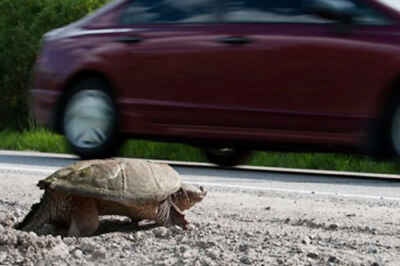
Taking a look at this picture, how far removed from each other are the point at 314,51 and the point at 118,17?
2.02 metres

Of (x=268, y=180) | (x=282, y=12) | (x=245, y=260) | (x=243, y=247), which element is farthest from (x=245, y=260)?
(x=282, y=12)

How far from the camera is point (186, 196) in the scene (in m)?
4.91

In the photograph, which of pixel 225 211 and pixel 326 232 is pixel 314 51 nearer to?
pixel 225 211

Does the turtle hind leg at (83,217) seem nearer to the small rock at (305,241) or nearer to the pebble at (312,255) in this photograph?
the small rock at (305,241)

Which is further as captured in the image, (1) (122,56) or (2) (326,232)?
(1) (122,56)

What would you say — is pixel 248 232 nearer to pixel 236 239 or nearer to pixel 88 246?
pixel 236 239

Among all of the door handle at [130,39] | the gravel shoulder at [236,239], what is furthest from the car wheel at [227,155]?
the gravel shoulder at [236,239]

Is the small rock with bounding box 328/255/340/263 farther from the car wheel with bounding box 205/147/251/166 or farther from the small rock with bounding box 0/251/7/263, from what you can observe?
the car wheel with bounding box 205/147/251/166

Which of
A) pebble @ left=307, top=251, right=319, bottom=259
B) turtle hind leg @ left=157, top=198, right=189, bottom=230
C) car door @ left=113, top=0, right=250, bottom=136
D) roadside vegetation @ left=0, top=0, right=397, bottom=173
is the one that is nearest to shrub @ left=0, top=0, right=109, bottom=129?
roadside vegetation @ left=0, top=0, right=397, bottom=173

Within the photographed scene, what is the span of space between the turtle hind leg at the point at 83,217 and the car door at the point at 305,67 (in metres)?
3.79

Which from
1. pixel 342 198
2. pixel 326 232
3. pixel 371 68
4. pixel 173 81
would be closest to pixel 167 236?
pixel 326 232

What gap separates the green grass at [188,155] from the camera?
1042cm

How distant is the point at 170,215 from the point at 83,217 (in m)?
0.39

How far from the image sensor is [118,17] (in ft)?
31.1
